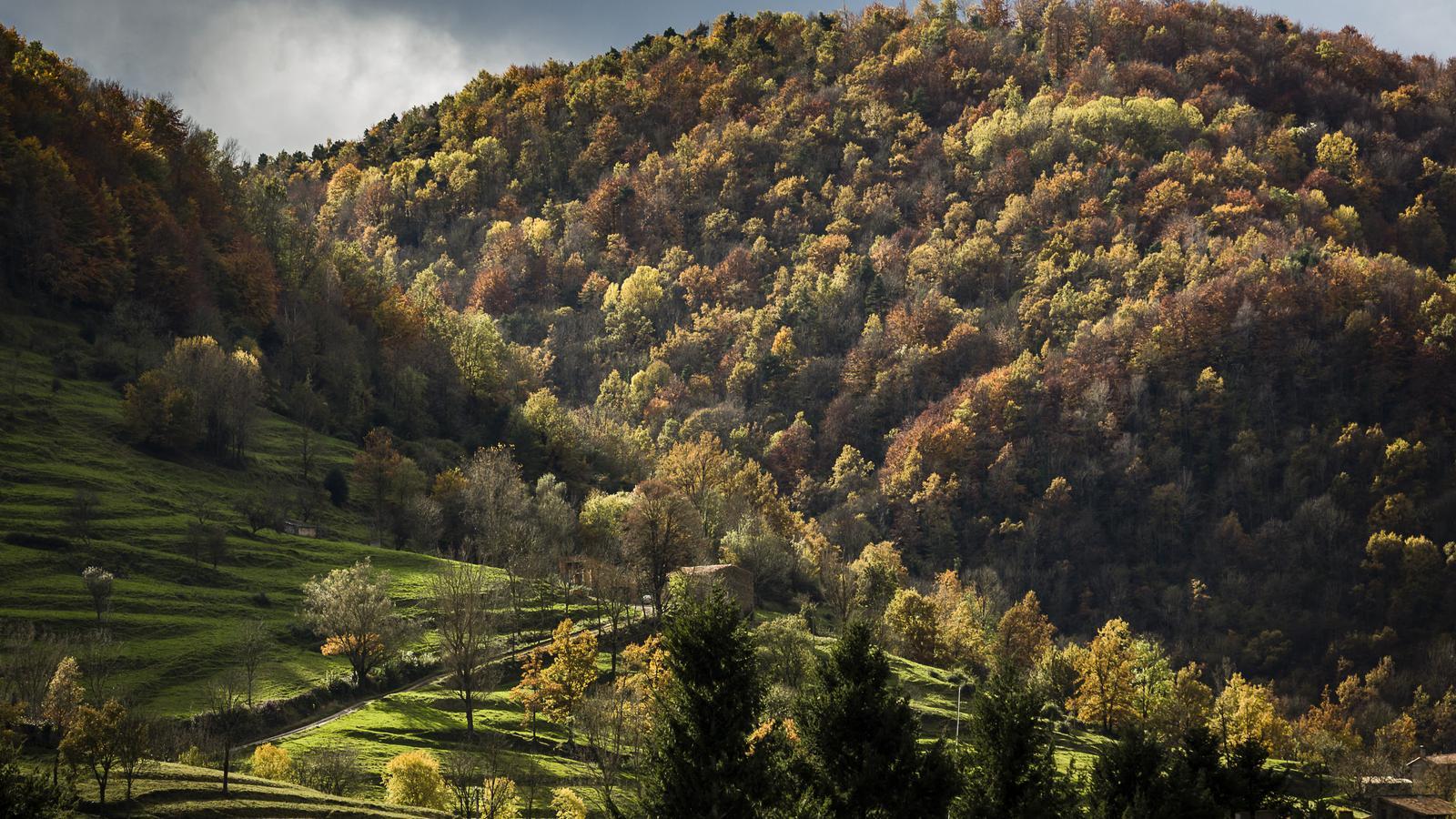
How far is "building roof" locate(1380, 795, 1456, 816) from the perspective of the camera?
9725 centimetres

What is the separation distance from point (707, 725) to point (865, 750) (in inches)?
260

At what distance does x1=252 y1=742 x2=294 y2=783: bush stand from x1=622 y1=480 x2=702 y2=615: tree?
148 ft

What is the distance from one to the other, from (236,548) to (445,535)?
1216 inches

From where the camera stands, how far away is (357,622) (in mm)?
96625

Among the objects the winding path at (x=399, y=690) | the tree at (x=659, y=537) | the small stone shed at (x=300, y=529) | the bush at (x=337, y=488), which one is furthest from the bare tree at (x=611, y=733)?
the bush at (x=337, y=488)

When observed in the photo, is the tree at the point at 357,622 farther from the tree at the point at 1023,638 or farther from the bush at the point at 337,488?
the tree at the point at 1023,638

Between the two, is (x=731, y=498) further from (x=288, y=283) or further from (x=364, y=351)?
(x=288, y=283)

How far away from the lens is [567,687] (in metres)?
91.4

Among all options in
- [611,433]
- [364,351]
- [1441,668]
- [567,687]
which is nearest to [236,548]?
[567,687]

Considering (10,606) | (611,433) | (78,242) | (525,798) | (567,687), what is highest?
(78,242)

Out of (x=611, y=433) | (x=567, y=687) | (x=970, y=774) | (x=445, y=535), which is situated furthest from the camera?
(x=611, y=433)

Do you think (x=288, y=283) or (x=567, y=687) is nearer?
(x=567, y=687)

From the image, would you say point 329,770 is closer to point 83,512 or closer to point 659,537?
point 83,512

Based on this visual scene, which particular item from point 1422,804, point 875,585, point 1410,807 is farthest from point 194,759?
point 1422,804
